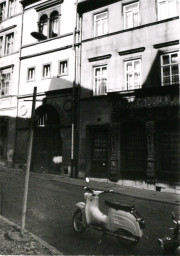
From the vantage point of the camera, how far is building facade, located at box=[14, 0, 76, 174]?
15664mm

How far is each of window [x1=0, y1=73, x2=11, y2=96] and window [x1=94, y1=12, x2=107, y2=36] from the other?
742cm

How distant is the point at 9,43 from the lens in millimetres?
19953

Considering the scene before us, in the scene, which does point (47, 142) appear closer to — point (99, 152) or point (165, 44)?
point (99, 152)

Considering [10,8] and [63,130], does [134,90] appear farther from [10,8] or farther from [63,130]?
[10,8]

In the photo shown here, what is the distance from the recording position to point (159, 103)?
12219 mm

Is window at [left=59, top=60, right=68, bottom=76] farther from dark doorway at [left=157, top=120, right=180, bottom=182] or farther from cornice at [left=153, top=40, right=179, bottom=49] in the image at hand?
dark doorway at [left=157, top=120, right=180, bottom=182]

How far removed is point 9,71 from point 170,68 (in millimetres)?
11803

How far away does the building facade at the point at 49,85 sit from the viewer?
1566 cm

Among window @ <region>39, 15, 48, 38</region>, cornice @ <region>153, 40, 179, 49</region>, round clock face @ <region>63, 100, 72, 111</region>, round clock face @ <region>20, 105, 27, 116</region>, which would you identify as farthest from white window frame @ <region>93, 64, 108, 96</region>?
window @ <region>39, 15, 48, 38</region>

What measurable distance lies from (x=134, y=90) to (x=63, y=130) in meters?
5.05

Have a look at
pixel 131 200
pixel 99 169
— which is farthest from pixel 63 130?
pixel 131 200

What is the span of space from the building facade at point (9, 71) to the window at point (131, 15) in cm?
823

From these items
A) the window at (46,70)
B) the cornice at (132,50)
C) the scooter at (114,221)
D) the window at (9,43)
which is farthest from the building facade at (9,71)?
the scooter at (114,221)

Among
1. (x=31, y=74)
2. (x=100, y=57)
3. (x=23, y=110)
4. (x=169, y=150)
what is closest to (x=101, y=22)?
(x=100, y=57)
